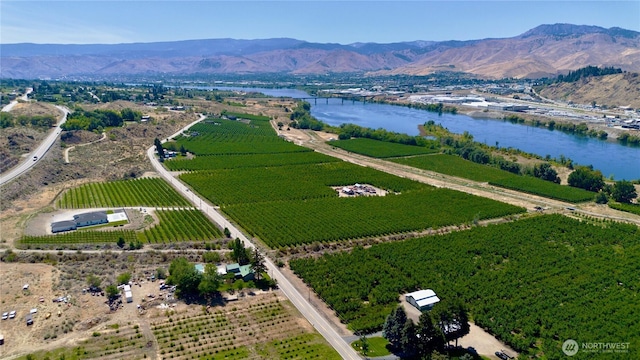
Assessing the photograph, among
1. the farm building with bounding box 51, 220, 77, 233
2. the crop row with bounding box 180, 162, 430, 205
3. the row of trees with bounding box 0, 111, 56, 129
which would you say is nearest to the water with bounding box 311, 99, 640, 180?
the crop row with bounding box 180, 162, 430, 205

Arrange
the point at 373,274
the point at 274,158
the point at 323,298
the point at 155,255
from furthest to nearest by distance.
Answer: the point at 274,158
the point at 155,255
the point at 373,274
the point at 323,298

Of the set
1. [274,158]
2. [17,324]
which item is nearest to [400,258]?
[17,324]

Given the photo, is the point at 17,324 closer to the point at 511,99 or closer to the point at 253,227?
the point at 253,227

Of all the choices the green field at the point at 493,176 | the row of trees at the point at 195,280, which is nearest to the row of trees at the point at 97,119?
the green field at the point at 493,176

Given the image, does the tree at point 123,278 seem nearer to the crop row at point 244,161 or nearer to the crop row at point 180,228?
the crop row at point 180,228

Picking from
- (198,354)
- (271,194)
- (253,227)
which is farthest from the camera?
(271,194)

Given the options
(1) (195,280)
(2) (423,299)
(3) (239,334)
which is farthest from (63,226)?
(2) (423,299)
